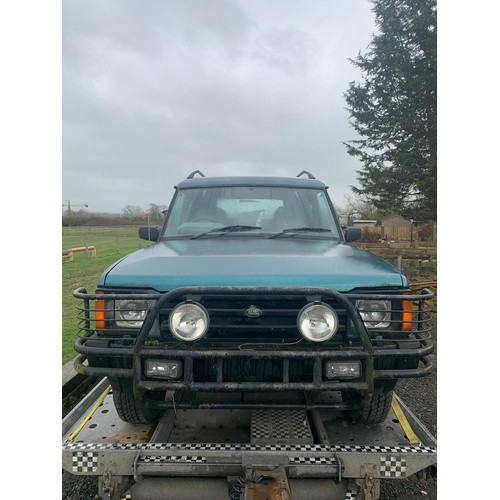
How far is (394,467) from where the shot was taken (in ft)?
7.33

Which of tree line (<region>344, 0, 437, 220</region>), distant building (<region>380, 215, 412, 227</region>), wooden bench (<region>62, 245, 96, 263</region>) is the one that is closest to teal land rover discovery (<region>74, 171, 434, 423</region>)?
tree line (<region>344, 0, 437, 220</region>)

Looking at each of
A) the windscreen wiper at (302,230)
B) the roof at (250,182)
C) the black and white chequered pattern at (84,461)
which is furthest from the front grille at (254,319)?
the roof at (250,182)

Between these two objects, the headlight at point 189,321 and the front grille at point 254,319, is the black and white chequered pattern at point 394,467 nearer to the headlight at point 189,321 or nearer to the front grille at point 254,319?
the front grille at point 254,319

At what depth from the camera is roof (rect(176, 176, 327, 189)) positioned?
3922 millimetres

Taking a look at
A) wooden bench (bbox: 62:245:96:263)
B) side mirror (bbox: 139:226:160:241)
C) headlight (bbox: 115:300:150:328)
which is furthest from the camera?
wooden bench (bbox: 62:245:96:263)

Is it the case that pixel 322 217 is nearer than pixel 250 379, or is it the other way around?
pixel 250 379

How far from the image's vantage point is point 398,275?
246 centimetres

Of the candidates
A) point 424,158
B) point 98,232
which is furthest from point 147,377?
point 98,232

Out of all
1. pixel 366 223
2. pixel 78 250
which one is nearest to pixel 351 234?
pixel 366 223

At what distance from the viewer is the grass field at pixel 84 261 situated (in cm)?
620

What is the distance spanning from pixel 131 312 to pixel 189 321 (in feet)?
1.55

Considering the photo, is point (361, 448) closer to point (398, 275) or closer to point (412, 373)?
point (412, 373)

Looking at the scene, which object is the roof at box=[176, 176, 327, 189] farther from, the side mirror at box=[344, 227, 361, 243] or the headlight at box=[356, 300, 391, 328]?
the headlight at box=[356, 300, 391, 328]

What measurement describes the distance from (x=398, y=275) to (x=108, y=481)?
2.14 meters
